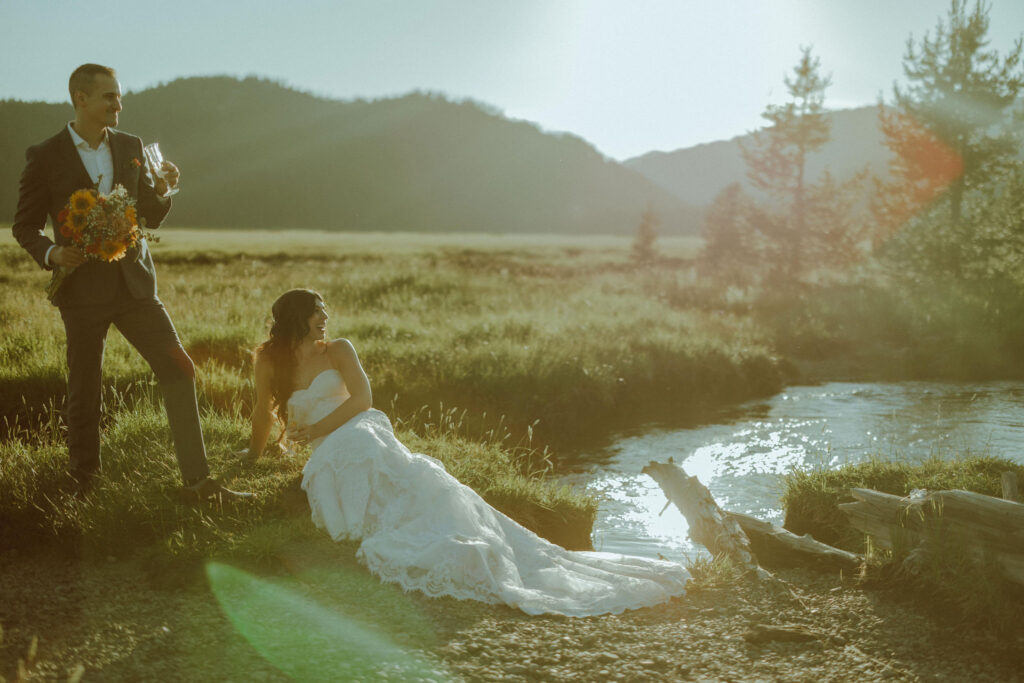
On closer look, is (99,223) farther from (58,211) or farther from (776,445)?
(776,445)

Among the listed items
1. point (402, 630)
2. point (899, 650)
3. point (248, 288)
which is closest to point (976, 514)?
point (899, 650)

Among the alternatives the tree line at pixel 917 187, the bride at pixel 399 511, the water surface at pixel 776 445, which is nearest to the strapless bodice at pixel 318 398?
the bride at pixel 399 511

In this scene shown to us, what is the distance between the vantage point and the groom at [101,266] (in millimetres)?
5332

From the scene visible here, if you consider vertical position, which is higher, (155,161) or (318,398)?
(155,161)

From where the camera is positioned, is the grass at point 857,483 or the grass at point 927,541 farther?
the grass at point 857,483

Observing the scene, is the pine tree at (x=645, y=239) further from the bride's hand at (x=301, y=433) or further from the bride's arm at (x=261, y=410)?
the bride's hand at (x=301, y=433)

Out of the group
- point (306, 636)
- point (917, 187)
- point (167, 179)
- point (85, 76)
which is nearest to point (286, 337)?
point (167, 179)

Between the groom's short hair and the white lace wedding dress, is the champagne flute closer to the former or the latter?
the groom's short hair

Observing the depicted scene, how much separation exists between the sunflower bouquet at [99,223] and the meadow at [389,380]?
6.26 feet

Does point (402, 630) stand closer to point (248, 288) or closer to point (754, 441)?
point (754, 441)

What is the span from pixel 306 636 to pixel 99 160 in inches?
139

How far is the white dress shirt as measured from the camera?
5.45 m

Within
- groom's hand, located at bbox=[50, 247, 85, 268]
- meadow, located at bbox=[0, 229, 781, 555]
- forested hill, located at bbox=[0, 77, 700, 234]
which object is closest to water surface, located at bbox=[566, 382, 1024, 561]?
meadow, located at bbox=[0, 229, 781, 555]

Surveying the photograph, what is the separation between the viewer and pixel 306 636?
4.43 meters
